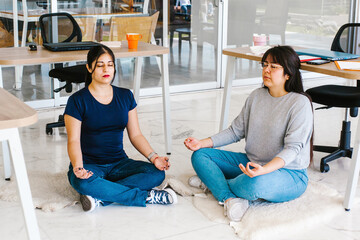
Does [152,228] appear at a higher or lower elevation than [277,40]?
lower

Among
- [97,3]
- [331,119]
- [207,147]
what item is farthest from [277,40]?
[207,147]

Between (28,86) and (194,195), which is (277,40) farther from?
(194,195)

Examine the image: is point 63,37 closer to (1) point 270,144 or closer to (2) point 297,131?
(1) point 270,144

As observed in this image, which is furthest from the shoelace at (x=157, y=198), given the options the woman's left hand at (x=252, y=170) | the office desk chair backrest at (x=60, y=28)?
the office desk chair backrest at (x=60, y=28)

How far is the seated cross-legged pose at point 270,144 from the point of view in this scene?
2.44 metres

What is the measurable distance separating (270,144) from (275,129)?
8cm

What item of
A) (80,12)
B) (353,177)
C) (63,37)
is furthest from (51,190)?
(80,12)

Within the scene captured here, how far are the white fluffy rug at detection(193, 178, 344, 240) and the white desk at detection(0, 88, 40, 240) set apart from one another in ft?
3.36

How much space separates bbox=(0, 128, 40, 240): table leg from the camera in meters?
1.54

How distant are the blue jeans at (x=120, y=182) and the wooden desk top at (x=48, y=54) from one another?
0.63 meters

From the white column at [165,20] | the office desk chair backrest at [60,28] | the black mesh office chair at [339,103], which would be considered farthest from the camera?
the white column at [165,20]

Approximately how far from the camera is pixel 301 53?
310 centimetres

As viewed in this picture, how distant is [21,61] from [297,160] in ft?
4.99

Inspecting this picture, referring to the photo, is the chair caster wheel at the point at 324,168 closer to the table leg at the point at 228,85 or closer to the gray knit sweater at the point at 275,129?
the gray knit sweater at the point at 275,129
